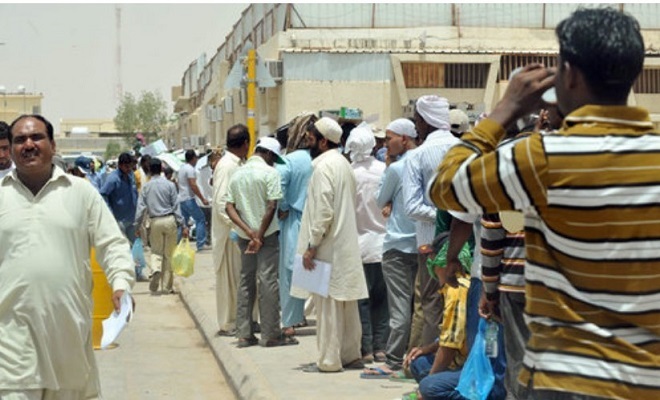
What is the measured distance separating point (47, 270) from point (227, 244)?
258 inches

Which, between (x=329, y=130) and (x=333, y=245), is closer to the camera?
(x=333, y=245)

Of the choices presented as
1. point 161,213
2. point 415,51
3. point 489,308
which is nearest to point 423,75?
point 415,51

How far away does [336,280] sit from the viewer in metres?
9.95

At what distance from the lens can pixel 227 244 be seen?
1270cm

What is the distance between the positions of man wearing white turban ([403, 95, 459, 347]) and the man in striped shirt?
5268 millimetres

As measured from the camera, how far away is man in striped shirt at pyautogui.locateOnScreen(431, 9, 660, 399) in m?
3.40

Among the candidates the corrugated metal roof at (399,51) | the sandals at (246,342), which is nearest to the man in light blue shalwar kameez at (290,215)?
the sandals at (246,342)

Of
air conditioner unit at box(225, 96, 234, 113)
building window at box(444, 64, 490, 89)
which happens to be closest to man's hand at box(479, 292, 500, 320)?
building window at box(444, 64, 490, 89)

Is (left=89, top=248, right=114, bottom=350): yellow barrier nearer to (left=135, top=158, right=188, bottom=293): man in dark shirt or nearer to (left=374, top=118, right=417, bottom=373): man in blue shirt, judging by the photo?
(left=374, top=118, right=417, bottom=373): man in blue shirt

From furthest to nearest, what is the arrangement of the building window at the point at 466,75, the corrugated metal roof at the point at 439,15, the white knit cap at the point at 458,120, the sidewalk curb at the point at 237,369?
the building window at the point at 466,75, the corrugated metal roof at the point at 439,15, the white knit cap at the point at 458,120, the sidewalk curb at the point at 237,369

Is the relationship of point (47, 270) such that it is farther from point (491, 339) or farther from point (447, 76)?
point (447, 76)

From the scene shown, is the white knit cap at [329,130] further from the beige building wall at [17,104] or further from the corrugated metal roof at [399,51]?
the beige building wall at [17,104]

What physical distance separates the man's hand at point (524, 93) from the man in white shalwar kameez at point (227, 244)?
874 cm

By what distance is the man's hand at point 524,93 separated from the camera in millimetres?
3623
